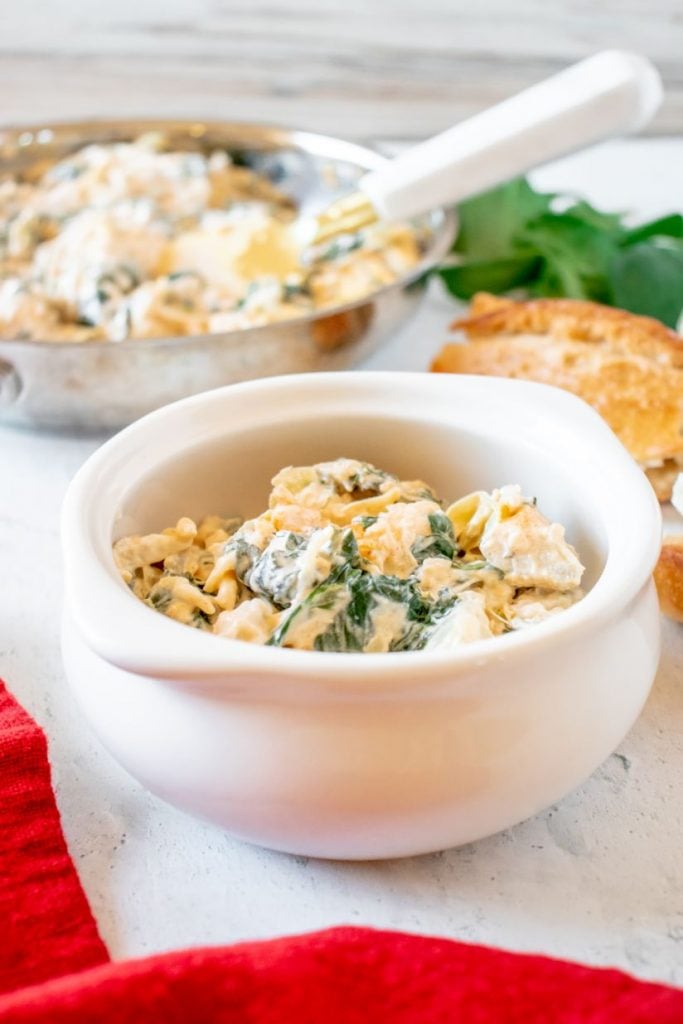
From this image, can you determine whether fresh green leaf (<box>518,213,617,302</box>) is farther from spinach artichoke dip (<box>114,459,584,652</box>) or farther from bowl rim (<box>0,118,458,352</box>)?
spinach artichoke dip (<box>114,459,584,652</box>)

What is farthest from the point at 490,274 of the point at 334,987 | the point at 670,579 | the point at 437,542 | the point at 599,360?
the point at 334,987

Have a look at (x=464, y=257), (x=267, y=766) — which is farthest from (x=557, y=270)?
(x=267, y=766)

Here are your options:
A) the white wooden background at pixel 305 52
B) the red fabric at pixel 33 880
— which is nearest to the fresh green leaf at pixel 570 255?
the red fabric at pixel 33 880

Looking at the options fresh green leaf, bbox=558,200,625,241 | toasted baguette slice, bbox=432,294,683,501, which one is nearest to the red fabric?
toasted baguette slice, bbox=432,294,683,501

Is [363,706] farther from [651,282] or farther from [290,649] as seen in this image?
[651,282]

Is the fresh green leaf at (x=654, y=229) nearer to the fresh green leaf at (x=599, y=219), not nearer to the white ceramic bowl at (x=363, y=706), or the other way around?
the fresh green leaf at (x=599, y=219)

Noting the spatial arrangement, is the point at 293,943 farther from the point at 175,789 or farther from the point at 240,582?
the point at 240,582

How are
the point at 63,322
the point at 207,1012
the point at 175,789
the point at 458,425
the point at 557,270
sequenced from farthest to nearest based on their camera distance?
the point at 557,270 < the point at 63,322 < the point at 458,425 < the point at 175,789 < the point at 207,1012
